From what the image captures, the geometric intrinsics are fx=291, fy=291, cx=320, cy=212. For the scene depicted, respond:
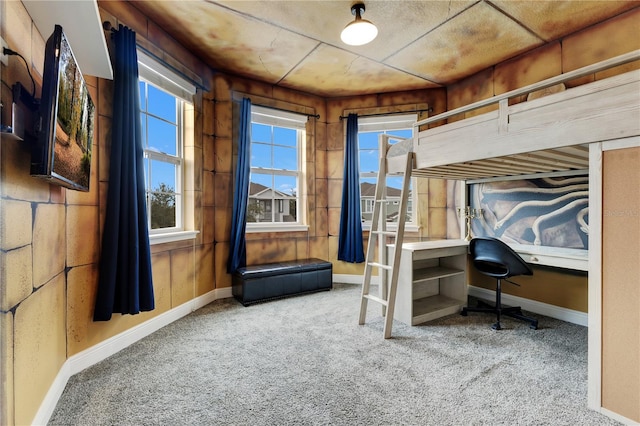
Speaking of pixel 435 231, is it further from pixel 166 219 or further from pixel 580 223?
pixel 166 219

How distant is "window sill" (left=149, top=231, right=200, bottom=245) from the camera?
8.39 feet

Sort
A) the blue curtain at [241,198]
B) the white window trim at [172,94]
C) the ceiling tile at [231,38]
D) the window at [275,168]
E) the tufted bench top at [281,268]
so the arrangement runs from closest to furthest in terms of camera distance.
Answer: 1. the ceiling tile at [231,38]
2. the white window trim at [172,94]
3. the tufted bench top at [281,268]
4. the blue curtain at [241,198]
5. the window at [275,168]

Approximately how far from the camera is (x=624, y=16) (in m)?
2.41

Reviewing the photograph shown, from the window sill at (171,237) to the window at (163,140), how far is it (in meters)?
0.04

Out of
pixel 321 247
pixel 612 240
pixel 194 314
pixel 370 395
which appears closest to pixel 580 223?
pixel 612 240

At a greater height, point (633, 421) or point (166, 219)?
point (166, 219)

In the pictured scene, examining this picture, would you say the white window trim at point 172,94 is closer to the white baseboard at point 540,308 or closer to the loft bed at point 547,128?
the loft bed at point 547,128

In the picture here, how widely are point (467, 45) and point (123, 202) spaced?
345 centimetres

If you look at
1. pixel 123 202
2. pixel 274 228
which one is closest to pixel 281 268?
pixel 274 228

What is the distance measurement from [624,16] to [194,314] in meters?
4.68

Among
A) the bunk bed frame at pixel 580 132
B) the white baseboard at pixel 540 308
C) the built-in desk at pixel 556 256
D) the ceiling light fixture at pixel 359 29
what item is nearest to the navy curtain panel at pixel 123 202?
the ceiling light fixture at pixel 359 29

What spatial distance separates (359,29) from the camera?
2371mm

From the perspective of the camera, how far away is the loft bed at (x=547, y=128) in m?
1.45

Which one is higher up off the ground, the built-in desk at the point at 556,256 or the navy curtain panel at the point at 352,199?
the navy curtain panel at the point at 352,199
